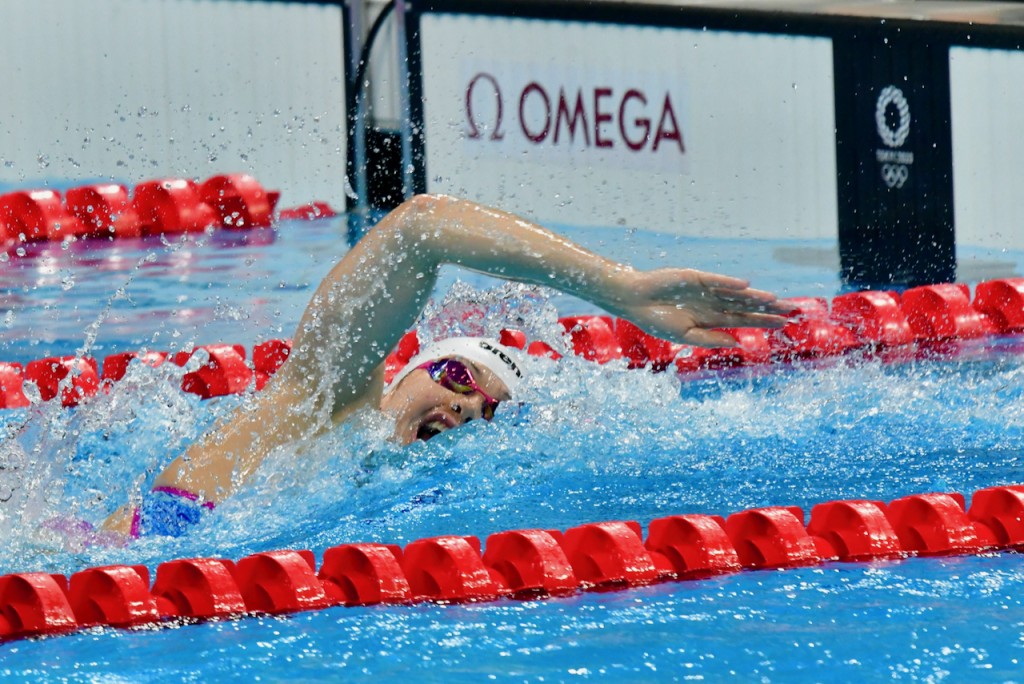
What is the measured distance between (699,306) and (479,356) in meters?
1.15

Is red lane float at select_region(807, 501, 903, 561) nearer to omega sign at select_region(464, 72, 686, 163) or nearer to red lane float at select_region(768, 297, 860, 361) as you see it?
red lane float at select_region(768, 297, 860, 361)

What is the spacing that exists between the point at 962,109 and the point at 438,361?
167 inches

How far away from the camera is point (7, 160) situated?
11.3 m

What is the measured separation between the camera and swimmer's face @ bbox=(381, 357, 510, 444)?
3.61m

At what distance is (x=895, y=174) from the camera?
7.34 m

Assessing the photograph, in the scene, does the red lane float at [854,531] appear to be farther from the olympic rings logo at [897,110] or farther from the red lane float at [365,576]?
the olympic rings logo at [897,110]

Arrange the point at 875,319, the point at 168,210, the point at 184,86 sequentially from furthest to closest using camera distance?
the point at 184,86, the point at 168,210, the point at 875,319

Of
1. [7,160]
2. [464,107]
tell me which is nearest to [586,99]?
[464,107]

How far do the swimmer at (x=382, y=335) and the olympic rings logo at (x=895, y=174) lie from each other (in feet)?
13.6

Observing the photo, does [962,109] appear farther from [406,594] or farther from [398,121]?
[406,594]

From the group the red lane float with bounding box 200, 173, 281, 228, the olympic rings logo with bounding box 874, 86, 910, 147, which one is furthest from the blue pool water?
the red lane float with bounding box 200, 173, 281, 228

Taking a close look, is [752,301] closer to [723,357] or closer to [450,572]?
[450,572]

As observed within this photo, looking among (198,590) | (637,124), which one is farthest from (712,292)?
(637,124)

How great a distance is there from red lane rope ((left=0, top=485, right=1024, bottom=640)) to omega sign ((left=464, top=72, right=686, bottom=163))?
565 cm
